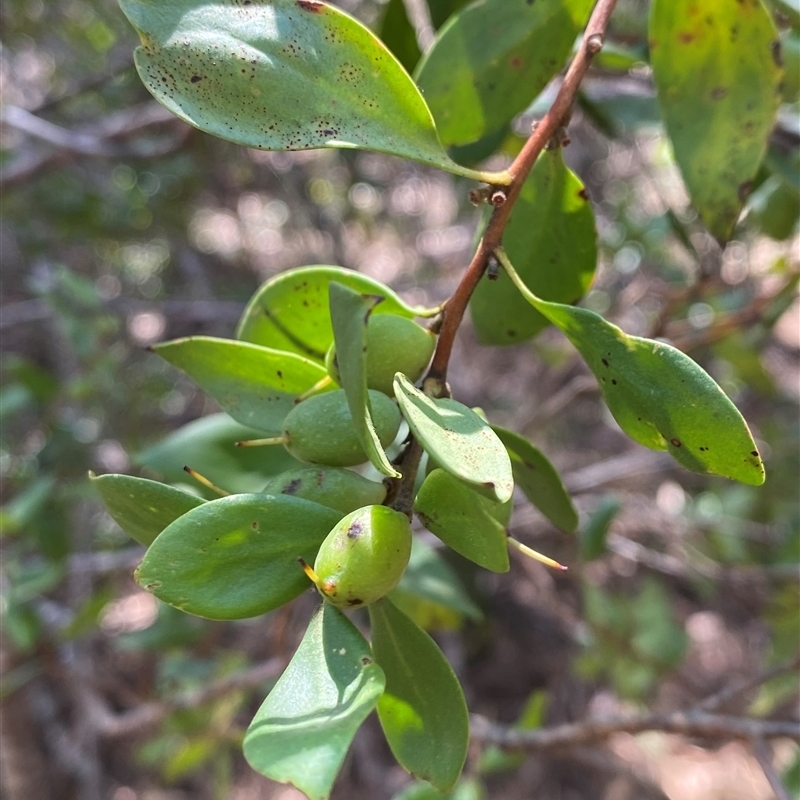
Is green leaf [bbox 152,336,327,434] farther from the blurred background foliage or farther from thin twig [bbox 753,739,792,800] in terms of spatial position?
thin twig [bbox 753,739,792,800]

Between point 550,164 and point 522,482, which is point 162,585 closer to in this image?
point 522,482

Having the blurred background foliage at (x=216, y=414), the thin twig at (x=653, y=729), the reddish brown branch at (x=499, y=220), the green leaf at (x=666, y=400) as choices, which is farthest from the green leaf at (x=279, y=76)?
the thin twig at (x=653, y=729)

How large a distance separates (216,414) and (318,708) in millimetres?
1217

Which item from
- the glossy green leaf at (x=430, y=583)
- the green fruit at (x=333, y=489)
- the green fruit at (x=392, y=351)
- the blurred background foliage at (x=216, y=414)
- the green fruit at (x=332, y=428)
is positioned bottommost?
the blurred background foliage at (x=216, y=414)

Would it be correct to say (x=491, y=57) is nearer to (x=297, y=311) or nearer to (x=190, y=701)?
(x=297, y=311)

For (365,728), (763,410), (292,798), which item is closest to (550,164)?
(365,728)

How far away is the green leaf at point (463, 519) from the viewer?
42cm

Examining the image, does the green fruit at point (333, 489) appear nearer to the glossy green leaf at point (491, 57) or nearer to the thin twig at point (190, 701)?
the glossy green leaf at point (491, 57)

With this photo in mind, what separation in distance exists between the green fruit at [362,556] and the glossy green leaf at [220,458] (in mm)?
287

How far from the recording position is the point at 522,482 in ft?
1.74

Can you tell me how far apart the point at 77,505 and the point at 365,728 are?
96cm

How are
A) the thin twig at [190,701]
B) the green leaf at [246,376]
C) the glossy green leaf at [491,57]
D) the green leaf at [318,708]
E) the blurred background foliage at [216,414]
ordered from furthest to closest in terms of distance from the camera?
the blurred background foliage at [216,414] → the thin twig at [190,701] → the glossy green leaf at [491,57] → the green leaf at [246,376] → the green leaf at [318,708]

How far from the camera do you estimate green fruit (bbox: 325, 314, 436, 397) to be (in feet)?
1.44

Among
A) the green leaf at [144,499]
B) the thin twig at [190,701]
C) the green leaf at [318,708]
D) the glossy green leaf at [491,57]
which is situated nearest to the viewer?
the green leaf at [318,708]
